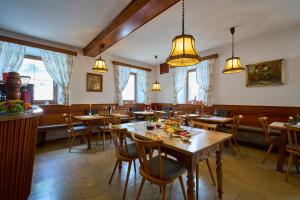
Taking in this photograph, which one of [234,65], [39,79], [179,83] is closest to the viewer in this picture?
[234,65]

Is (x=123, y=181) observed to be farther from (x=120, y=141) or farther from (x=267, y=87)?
(x=267, y=87)

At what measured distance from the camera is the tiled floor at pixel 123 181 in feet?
6.30

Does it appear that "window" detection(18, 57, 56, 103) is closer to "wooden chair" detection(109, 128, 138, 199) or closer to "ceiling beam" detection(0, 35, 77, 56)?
"ceiling beam" detection(0, 35, 77, 56)

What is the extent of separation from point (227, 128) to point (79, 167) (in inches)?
134

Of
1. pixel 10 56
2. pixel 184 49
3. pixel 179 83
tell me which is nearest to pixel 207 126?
pixel 184 49

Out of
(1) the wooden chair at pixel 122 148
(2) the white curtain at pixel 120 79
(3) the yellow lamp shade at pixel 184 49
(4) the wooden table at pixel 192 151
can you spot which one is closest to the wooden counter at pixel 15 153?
(1) the wooden chair at pixel 122 148

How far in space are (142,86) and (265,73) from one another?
4.28 meters

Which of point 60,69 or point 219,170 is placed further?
point 60,69

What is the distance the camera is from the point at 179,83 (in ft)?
20.1

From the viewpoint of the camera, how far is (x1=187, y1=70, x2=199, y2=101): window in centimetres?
569

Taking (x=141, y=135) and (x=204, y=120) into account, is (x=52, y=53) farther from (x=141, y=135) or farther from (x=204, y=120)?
(x=204, y=120)

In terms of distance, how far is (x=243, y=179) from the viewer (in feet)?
7.61

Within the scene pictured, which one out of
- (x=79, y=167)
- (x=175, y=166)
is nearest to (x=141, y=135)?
(x=175, y=166)

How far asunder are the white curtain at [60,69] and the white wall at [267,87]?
4548 millimetres
